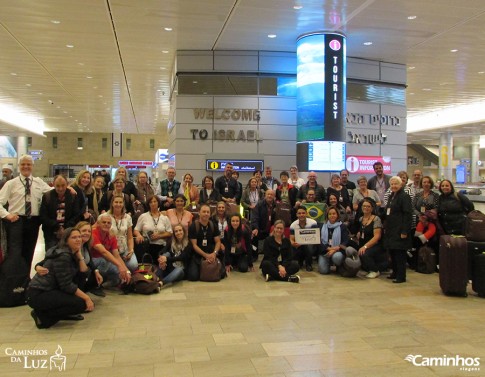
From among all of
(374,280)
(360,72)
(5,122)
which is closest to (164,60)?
(360,72)

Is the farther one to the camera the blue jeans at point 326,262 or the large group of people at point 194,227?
the blue jeans at point 326,262

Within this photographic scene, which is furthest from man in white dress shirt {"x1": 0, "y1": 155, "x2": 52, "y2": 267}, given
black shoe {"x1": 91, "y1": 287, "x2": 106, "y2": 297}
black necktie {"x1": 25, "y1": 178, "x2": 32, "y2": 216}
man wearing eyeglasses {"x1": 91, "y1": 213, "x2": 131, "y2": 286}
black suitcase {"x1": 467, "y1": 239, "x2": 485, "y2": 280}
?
black suitcase {"x1": 467, "y1": 239, "x2": 485, "y2": 280}

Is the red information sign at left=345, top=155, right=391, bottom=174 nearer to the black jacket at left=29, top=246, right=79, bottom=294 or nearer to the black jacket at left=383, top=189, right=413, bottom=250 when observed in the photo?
the black jacket at left=383, top=189, right=413, bottom=250

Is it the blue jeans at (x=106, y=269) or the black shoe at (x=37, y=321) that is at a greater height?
the blue jeans at (x=106, y=269)

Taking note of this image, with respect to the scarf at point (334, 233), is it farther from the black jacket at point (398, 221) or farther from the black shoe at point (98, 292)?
the black shoe at point (98, 292)

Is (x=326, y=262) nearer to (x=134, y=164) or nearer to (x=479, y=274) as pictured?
(x=479, y=274)

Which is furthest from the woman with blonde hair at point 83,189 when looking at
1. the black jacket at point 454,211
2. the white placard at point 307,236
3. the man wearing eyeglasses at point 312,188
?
the black jacket at point 454,211

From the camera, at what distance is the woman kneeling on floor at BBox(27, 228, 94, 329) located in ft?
16.3

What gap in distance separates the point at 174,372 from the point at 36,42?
1098 centimetres

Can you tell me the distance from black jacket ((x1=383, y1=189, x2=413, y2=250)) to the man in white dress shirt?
210 inches

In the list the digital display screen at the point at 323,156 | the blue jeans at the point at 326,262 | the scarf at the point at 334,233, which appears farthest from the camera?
the digital display screen at the point at 323,156

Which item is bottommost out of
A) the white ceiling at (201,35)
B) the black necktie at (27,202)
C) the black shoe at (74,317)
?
the black shoe at (74,317)

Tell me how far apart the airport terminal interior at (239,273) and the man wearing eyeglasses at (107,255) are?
0.31m

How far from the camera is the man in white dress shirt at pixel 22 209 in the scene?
5953mm
